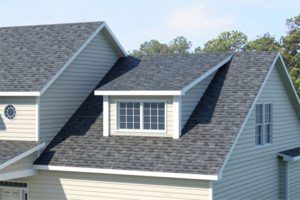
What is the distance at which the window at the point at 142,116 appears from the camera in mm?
20172

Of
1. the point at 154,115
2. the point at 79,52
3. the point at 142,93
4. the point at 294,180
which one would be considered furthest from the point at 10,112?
the point at 294,180

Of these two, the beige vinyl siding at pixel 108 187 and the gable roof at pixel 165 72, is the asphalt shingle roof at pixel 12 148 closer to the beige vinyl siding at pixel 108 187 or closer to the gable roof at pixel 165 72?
the beige vinyl siding at pixel 108 187

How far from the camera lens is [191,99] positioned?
20.5 meters

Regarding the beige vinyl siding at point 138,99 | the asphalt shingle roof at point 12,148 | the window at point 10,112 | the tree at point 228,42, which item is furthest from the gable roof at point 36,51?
the tree at point 228,42

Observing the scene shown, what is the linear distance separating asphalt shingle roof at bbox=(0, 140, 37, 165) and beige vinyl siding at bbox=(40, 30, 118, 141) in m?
0.65

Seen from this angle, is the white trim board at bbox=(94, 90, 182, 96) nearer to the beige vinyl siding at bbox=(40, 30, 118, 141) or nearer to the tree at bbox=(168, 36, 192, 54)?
the beige vinyl siding at bbox=(40, 30, 118, 141)

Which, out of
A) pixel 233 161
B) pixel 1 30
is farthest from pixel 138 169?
pixel 1 30

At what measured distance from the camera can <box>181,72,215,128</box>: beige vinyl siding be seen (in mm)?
20016

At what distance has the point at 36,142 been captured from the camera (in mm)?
20484

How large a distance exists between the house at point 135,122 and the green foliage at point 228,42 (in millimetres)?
57151

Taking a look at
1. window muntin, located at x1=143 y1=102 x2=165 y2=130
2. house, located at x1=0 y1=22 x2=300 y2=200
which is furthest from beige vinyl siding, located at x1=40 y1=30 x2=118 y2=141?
window muntin, located at x1=143 y1=102 x2=165 y2=130

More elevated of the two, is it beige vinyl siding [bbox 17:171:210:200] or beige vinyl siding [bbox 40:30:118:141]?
beige vinyl siding [bbox 40:30:118:141]

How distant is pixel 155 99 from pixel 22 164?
505 cm

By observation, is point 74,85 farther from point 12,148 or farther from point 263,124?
point 263,124
